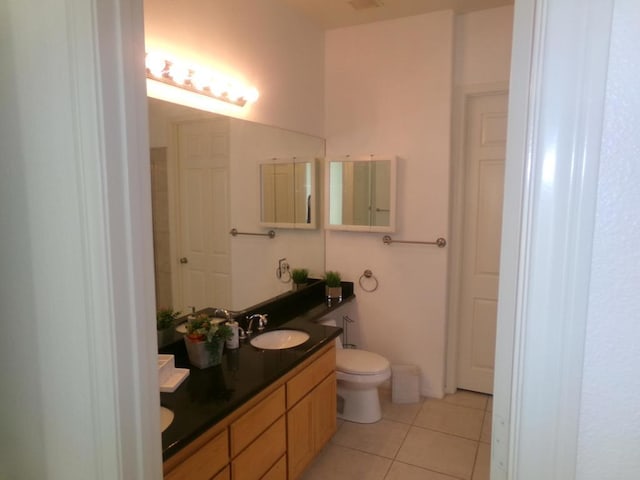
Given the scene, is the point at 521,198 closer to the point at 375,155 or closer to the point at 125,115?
the point at 125,115

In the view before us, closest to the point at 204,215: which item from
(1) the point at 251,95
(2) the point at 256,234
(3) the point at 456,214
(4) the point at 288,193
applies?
(2) the point at 256,234

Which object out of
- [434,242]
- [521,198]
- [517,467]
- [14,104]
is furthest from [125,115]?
[434,242]

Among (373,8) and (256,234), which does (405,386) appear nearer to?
(256,234)

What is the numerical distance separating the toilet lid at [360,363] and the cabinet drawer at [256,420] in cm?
94

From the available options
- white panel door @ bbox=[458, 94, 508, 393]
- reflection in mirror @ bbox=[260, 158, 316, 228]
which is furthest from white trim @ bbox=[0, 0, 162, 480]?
white panel door @ bbox=[458, 94, 508, 393]

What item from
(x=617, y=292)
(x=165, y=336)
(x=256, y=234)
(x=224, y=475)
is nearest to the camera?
(x=617, y=292)

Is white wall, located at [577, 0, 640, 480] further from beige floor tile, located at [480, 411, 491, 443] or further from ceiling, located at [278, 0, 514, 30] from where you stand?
ceiling, located at [278, 0, 514, 30]

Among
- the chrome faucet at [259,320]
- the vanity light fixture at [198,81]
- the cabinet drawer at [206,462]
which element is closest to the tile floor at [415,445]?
the chrome faucet at [259,320]

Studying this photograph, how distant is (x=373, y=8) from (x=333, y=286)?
2052 mm

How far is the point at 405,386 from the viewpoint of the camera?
10.6 ft

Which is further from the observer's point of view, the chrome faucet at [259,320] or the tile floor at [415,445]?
the chrome faucet at [259,320]

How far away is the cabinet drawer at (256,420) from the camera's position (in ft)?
5.56

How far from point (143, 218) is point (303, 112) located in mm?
2494

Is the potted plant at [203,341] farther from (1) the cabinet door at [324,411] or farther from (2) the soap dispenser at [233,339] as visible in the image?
(1) the cabinet door at [324,411]
